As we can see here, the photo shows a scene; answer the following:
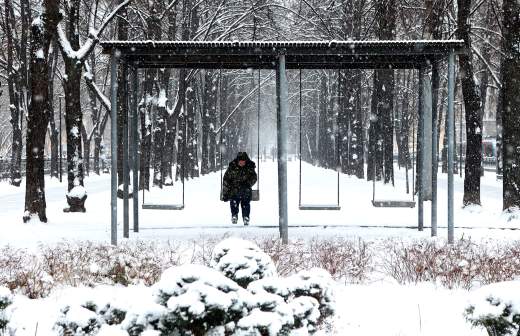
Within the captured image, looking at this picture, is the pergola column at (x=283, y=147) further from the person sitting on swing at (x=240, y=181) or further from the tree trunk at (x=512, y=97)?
the tree trunk at (x=512, y=97)

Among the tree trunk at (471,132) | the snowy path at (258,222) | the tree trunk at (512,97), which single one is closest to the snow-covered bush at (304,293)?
the snowy path at (258,222)

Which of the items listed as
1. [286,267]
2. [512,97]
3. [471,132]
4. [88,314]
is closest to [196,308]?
[88,314]

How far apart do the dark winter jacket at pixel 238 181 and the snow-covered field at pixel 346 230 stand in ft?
2.33

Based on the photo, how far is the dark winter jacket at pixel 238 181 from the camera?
520 inches

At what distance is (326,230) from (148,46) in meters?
5.30

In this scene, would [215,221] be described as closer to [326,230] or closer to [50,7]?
[326,230]

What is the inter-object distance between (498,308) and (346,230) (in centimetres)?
864

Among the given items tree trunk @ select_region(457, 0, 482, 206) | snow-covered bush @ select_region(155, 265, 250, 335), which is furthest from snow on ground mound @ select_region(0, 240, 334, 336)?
tree trunk @ select_region(457, 0, 482, 206)

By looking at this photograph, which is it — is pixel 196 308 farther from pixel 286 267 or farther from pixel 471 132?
pixel 471 132

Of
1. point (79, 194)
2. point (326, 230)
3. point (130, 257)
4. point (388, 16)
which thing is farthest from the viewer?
point (79, 194)

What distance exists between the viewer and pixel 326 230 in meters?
12.7

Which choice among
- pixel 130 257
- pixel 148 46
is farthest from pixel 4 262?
pixel 148 46

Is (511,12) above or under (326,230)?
above

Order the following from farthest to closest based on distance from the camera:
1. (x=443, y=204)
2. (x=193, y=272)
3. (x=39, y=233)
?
1. (x=443, y=204)
2. (x=39, y=233)
3. (x=193, y=272)
